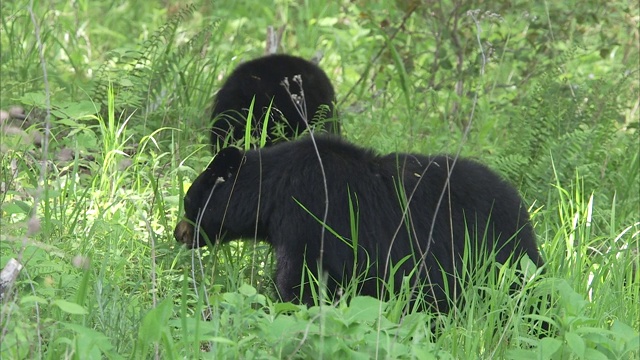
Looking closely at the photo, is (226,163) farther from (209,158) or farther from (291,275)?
(209,158)

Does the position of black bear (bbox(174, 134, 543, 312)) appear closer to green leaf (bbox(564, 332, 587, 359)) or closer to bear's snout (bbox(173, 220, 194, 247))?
bear's snout (bbox(173, 220, 194, 247))

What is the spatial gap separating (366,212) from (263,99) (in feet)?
7.01

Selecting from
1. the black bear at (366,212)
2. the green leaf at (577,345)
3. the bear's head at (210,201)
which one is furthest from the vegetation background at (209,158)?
the black bear at (366,212)

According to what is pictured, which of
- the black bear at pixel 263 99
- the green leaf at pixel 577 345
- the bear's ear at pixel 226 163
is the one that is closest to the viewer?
the green leaf at pixel 577 345

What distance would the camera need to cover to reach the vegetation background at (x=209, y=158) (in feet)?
10.6

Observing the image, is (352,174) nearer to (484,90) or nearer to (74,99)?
(74,99)

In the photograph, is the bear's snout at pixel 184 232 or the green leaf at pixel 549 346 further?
the bear's snout at pixel 184 232

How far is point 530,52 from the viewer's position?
7.62m

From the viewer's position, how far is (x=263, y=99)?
6164mm

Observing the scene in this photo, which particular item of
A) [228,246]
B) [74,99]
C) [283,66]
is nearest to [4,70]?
[74,99]

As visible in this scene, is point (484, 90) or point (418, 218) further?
point (484, 90)

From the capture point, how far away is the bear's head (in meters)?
4.34

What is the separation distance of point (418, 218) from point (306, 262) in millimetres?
488

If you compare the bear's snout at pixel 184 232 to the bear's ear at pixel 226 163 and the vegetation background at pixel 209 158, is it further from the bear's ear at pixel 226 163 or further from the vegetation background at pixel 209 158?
the bear's ear at pixel 226 163
